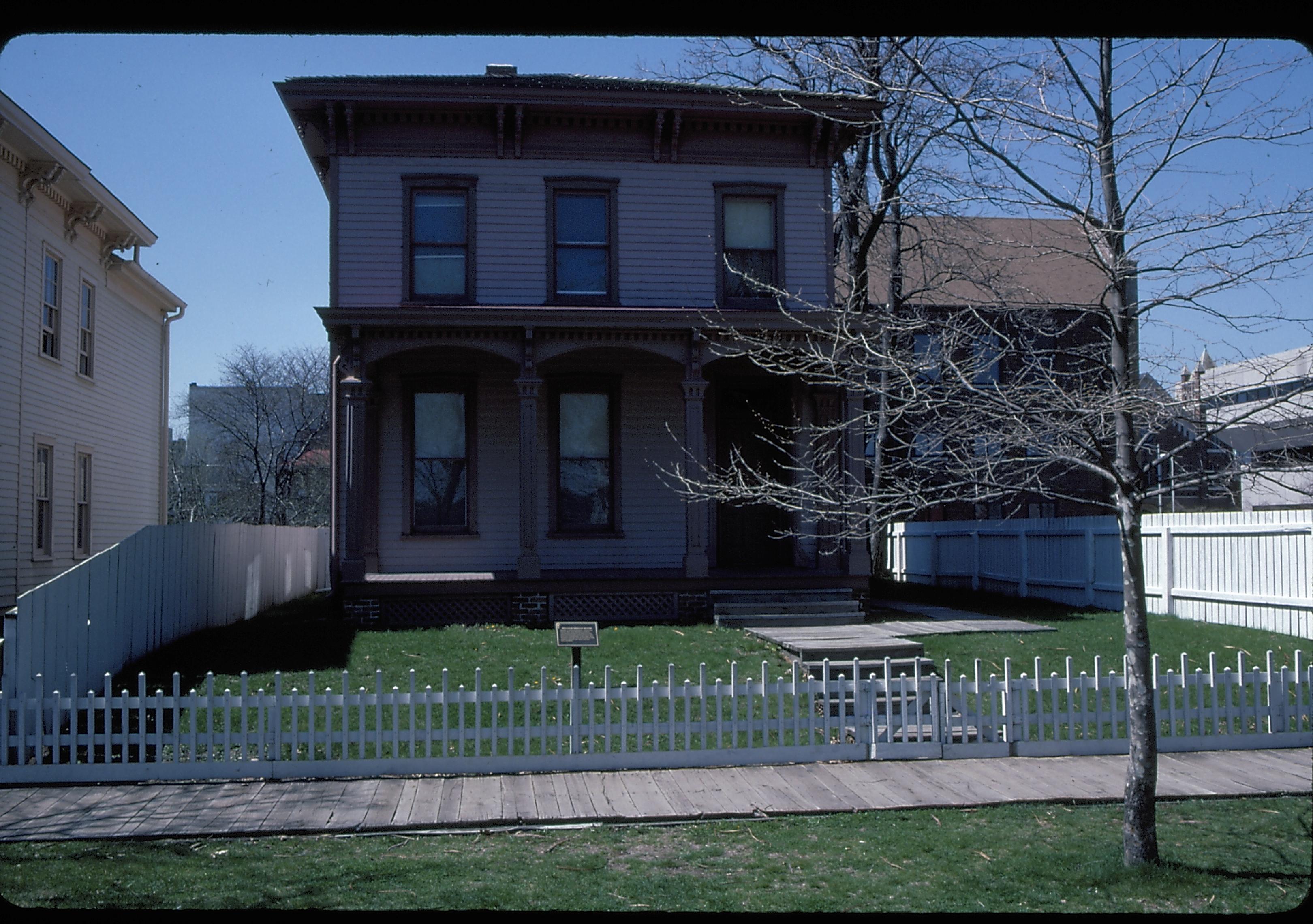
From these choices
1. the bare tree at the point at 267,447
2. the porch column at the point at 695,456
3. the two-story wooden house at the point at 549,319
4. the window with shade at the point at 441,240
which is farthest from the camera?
the bare tree at the point at 267,447

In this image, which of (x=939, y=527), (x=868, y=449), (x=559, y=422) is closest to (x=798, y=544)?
(x=559, y=422)

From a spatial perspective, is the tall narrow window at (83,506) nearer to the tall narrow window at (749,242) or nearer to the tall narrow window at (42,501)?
the tall narrow window at (42,501)

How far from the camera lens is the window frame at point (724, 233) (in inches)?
709

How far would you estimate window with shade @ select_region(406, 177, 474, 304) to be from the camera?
688 inches

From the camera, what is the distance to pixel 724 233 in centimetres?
1825

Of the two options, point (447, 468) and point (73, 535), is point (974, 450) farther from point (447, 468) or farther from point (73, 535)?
point (73, 535)

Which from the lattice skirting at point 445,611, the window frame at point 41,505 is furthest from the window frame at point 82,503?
the lattice skirting at point 445,611

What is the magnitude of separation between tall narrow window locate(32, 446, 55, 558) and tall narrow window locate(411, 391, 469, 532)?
6396 mm

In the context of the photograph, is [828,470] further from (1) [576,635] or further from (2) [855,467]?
(1) [576,635]

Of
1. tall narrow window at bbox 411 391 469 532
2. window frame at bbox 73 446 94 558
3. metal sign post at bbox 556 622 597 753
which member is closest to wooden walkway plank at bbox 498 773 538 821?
metal sign post at bbox 556 622 597 753

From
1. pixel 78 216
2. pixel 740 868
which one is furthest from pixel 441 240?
pixel 740 868

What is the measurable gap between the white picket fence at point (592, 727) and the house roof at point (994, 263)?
3255 millimetres

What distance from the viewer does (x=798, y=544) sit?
18.4 metres

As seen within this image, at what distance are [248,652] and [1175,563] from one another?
1364 cm
